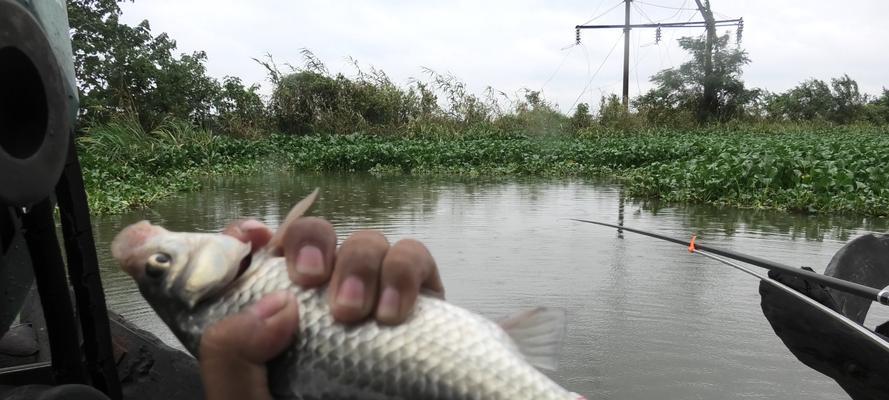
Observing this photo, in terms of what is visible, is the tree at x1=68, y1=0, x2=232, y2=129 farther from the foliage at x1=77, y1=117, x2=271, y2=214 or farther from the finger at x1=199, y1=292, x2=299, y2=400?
the finger at x1=199, y1=292, x2=299, y2=400

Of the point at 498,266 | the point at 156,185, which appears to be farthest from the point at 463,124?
the point at 498,266

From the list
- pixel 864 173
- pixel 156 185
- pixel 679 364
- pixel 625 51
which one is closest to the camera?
pixel 679 364

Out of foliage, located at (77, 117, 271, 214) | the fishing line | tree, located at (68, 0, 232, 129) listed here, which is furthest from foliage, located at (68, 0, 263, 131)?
the fishing line

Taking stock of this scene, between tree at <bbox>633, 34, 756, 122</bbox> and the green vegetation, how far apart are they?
7 cm

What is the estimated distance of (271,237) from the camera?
109cm

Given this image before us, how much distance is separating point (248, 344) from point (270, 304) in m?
0.06

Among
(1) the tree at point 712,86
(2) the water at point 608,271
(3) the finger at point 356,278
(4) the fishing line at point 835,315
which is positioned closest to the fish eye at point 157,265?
(3) the finger at point 356,278

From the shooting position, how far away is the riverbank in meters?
8.79

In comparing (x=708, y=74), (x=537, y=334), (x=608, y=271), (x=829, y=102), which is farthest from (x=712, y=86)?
(x=537, y=334)

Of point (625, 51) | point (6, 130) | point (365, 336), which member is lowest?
point (365, 336)

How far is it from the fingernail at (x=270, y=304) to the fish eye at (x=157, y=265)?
129 mm

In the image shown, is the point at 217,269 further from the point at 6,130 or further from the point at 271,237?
the point at 6,130

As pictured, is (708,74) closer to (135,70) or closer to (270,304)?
(135,70)

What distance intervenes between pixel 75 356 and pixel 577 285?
367cm
